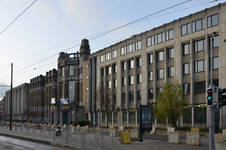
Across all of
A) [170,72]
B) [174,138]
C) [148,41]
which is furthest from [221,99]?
[148,41]

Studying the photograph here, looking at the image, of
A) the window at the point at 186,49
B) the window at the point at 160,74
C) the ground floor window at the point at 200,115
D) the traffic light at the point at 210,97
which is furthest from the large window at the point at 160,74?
the traffic light at the point at 210,97

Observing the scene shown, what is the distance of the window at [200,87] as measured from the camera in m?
49.2

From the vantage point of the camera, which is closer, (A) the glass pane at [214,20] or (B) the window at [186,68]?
(A) the glass pane at [214,20]

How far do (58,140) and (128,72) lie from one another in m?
38.4

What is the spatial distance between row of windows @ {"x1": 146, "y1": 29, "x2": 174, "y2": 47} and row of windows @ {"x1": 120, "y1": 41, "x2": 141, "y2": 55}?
10.5 ft

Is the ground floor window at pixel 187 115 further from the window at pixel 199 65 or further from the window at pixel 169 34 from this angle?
the window at pixel 169 34

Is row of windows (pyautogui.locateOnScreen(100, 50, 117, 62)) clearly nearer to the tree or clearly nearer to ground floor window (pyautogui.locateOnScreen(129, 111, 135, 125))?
ground floor window (pyautogui.locateOnScreen(129, 111, 135, 125))

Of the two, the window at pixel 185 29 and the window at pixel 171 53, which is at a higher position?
the window at pixel 185 29

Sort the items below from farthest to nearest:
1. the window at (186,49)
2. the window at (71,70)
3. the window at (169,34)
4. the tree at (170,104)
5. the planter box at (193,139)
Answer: the window at (71,70) < the window at (169,34) < the window at (186,49) < the tree at (170,104) < the planter box at (193,139)

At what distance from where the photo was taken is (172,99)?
47938mm

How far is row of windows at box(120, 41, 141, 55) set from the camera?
211 ft

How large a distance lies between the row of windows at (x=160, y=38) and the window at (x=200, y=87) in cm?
942

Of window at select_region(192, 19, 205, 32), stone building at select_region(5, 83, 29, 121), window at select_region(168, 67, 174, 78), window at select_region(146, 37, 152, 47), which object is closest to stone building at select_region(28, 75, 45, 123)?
stone building at select_region(5, 83, 29, 121)

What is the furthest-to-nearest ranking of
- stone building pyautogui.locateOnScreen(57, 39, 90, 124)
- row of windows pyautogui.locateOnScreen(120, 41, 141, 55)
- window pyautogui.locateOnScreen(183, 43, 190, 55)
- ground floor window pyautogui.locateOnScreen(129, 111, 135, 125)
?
1. stone building pyautogui.locateOnScreen(57, 39, 90, 124)
2. row of windows pyautogui.locateOnScreen(120, 41, 141, 55)
3. ground floor window pyautogui.locateOnScreen(129, 111, 135, 125)
4. window pyautogui.locateOnScreen(183, 43, 190, 55)
